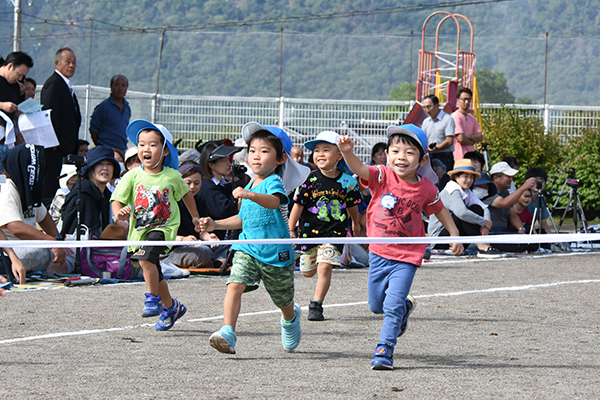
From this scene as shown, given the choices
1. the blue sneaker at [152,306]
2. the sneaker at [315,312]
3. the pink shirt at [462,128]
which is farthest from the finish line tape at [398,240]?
the pink shirt at [462,128]

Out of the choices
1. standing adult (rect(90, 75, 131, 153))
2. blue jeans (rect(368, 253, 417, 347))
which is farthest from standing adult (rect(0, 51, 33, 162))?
blue jeans (rect(368, 253, 417, 347))

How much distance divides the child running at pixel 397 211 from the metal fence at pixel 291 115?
16.0 meters

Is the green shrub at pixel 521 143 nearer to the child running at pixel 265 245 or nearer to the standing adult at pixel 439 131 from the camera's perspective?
the standing adult at pixel 439 131

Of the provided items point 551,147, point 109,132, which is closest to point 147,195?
point 109,132

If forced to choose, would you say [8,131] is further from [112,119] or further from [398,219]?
[398,219]

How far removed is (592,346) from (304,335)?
2.08 metres

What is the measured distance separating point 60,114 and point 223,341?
6665mm

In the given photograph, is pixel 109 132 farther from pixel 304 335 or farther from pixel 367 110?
pixel 367 110

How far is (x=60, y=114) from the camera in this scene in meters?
10.9

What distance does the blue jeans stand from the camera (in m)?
5.24

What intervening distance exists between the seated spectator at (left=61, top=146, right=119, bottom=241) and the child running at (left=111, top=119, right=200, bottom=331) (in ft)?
10.2

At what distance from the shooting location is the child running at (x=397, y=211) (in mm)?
5441

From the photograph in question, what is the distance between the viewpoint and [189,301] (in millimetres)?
7816

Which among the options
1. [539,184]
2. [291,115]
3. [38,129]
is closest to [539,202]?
[539,184]
